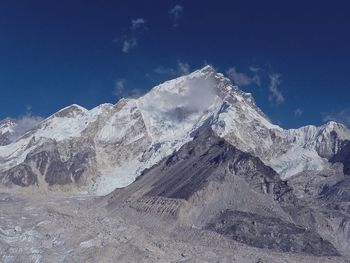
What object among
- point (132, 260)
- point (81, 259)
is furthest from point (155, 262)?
point (81, 259)

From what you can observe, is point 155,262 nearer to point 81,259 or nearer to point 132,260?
point 132,260
